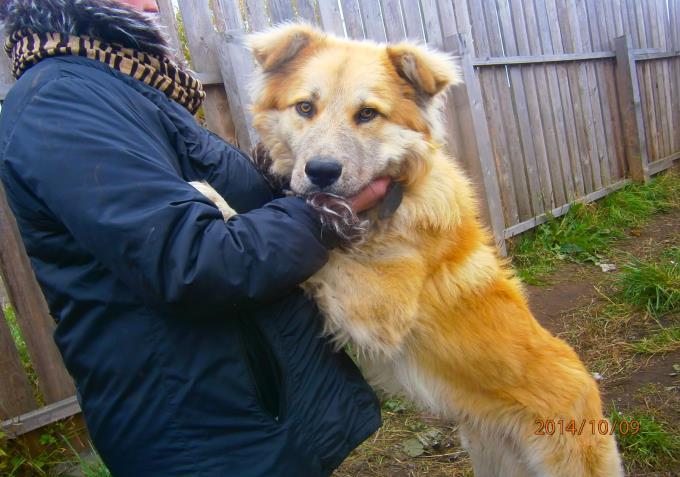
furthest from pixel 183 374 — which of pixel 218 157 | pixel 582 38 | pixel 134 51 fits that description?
pixel 582 38

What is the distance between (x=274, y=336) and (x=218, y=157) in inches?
25.5

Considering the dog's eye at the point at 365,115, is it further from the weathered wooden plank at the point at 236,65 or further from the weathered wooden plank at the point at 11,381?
the weathered wooden plank at the point at 11,381

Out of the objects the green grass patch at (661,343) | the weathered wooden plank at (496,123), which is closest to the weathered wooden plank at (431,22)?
the weathered wooden plank at (496,123)

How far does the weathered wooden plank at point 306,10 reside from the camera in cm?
363

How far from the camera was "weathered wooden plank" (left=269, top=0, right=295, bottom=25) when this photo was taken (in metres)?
3.48

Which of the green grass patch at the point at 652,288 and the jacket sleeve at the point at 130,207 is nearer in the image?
the jacket sleeve at the point at 130,207

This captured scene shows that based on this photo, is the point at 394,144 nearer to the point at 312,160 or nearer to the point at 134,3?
the point at 312,160

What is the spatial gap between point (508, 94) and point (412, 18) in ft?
5.14

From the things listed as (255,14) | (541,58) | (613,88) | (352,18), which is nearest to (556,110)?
(541,58)

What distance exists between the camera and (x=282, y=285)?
4.32 feet

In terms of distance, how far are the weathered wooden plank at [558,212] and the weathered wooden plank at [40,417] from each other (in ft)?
14.0

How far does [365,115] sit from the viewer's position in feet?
6.71

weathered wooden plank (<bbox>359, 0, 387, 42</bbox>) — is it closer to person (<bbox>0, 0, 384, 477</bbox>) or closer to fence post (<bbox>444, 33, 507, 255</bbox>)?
fence post (<bbox>444, 33, 507, 255</bbox>)
